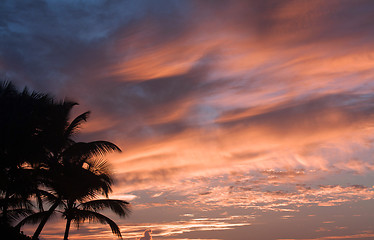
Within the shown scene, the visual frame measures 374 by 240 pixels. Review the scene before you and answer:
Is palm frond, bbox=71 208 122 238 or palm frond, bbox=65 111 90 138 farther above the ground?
palm frond, bbox=65 111 90 138

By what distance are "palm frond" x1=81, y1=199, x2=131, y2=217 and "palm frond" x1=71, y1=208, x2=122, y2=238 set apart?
0.35m

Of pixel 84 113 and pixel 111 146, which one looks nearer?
pixel 111 146

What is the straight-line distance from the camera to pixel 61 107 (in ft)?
74.4

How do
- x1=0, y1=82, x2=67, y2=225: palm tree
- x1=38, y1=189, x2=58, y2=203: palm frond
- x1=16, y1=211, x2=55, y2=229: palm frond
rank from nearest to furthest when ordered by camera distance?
1. x1=0, y1=82, x2=67, y2=225: palm tree
2. x1=16, y1=211, x2=55, y2=229: palm frond
3. x1=38, y1=189, x2=58, y2=203: palm frond

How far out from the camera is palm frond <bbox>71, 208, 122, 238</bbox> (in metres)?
22.2

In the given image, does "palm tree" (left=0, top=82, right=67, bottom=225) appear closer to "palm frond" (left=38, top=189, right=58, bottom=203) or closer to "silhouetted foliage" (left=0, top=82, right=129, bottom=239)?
"silhouetted foliage" (left=0, top=82, right=129, bottom=239)

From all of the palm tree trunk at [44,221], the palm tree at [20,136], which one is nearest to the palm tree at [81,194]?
the palm tree trunk at [44,221]

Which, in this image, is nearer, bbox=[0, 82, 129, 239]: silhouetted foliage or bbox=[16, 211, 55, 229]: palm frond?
bbox=[0, 82, 129, 239]: silhouetted foliage

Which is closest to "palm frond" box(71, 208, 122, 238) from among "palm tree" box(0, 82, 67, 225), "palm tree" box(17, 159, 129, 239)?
"palm tree" box(17, 159, 129, 239)

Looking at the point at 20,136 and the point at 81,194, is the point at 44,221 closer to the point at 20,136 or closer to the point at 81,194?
the point at 81,194

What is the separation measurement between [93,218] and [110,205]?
1277mm

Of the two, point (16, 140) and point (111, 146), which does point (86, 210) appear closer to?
point (111, 146)

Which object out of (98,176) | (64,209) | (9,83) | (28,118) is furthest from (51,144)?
(64,209)

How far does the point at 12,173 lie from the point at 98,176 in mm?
6178
